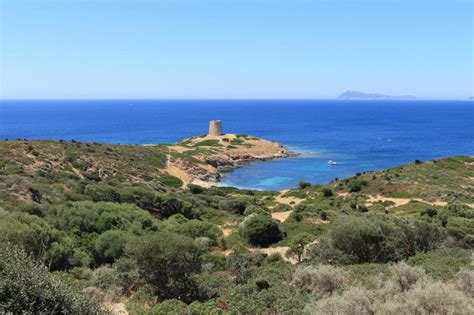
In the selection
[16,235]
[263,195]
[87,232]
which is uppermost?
[16,235]

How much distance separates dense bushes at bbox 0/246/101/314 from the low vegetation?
2 cm

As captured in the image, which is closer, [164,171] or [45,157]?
[45,157]

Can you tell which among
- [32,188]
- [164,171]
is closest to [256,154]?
[164,171]

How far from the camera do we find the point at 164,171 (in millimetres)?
62969

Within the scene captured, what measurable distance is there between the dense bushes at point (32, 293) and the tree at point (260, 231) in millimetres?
15573

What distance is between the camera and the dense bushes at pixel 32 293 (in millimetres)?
7250

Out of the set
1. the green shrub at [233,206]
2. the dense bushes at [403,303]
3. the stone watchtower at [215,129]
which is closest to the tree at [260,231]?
the green shrub at [233,206]

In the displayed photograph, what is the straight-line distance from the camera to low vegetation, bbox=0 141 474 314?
8023mm

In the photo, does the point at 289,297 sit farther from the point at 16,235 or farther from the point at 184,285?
the point at 16,235

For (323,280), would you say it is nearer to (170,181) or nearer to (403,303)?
(403,303)

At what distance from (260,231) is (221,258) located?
666cm

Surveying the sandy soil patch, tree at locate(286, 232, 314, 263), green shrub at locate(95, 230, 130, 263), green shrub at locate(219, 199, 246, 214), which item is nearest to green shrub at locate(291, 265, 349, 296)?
tree at locate(286, 232, 314, 263)

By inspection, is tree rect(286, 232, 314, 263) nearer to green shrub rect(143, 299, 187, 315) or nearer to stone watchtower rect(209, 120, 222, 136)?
green shrub rect(143, 299, 187, 315)

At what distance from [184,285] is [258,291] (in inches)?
91.1
